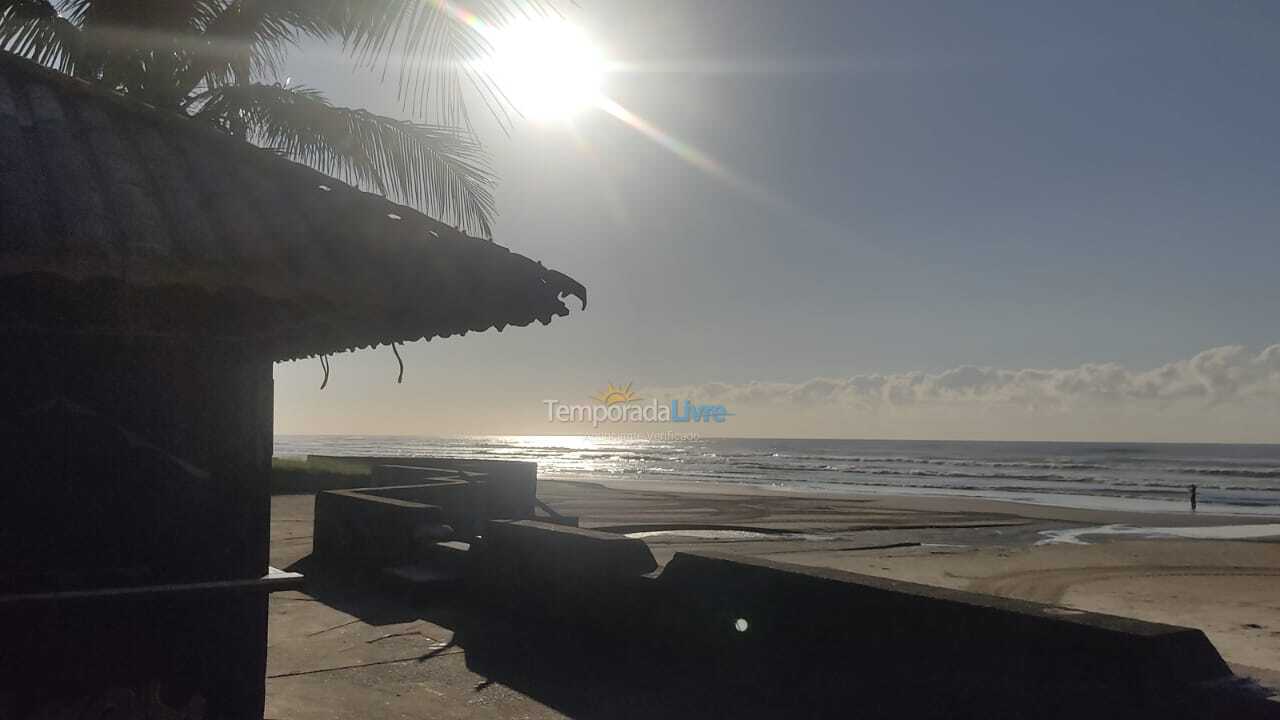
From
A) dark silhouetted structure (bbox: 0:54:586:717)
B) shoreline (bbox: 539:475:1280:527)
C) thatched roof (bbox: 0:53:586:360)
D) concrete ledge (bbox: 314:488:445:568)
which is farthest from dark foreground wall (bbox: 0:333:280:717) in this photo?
shoreline (bbox: 539:475:1280:527)

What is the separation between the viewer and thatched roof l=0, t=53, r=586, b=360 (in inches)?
108

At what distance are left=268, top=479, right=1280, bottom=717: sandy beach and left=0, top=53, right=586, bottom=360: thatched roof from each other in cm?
274

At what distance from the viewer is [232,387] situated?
362 cm

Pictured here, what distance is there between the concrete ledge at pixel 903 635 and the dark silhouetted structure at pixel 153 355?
7.99 feet

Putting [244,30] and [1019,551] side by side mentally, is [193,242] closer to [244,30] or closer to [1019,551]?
[244,30]

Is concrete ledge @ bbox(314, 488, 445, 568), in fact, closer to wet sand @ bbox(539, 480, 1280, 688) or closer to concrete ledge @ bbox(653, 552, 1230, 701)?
concrete ledge @ bbox(653, 552, 1230, 701)

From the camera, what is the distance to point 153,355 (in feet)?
11.2

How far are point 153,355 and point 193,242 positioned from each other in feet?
2.41

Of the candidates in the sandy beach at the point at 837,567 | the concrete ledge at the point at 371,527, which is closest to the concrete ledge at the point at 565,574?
the sandy beach at the point at 837,567

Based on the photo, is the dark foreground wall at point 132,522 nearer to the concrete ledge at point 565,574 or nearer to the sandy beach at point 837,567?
the sandy beach at point 837,567

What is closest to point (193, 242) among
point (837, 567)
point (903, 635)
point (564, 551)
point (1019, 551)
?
point (903, 635)

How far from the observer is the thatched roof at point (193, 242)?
274 centimetres

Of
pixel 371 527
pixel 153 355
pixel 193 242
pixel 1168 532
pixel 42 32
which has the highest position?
pixel 42 32

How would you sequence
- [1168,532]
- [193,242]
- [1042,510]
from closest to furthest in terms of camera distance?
1. [193,242]
2. [1168,532]
3. [1042,510]
